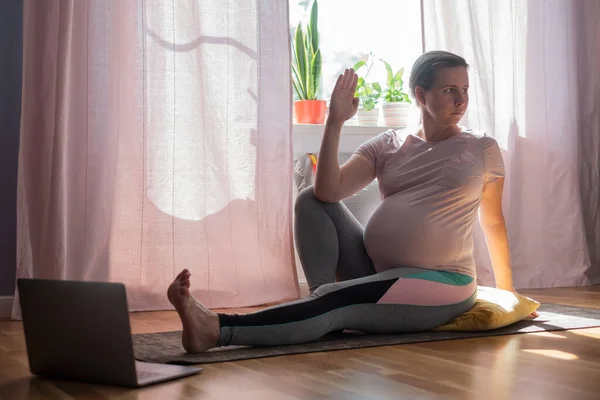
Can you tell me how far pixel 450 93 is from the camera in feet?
7.50

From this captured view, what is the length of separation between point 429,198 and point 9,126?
61.2 inches

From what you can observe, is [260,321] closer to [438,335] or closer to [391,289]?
[391,289]

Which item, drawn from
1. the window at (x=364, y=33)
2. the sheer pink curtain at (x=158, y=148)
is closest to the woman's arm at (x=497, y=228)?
the sheer pink curtain at (x=158, y=148)

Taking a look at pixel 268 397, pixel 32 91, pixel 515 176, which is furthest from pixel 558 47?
pixel 268 397

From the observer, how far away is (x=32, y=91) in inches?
108

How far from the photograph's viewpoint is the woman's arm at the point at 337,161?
86.5 inches

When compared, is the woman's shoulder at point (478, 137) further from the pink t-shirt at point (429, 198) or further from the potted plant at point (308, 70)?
the potted plant at point (308, 70)

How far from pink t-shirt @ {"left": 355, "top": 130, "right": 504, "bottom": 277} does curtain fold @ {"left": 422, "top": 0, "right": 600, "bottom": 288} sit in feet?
4.43

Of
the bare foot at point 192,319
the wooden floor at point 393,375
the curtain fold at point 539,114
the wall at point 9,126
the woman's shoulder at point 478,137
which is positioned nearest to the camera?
the wooden floor at point 393,375

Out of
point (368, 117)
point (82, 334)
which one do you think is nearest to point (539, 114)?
point (368, 117)

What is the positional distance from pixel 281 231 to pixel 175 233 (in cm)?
43

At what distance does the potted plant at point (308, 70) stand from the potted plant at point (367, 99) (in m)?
0.24

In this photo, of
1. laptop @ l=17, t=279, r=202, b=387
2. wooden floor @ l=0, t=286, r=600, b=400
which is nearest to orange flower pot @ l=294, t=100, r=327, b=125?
Answer: wooden floor @ l=0, t=286, r=600, b=400

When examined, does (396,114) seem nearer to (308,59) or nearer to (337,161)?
(308,59)
